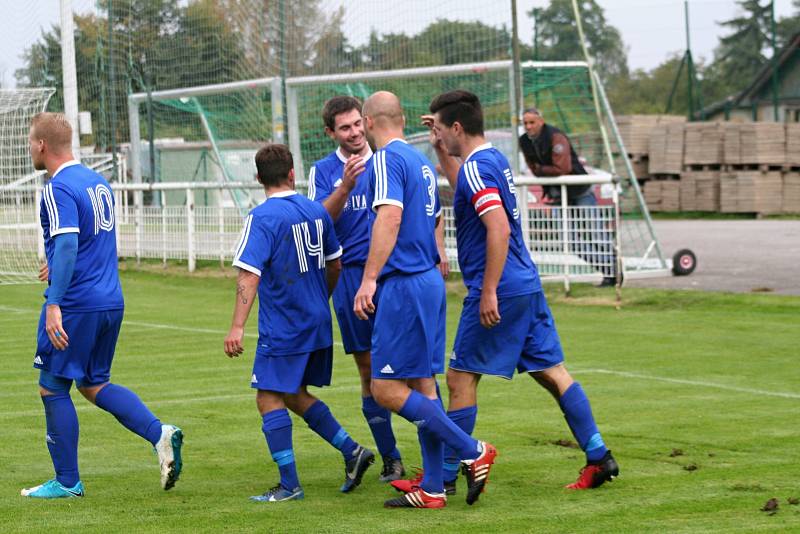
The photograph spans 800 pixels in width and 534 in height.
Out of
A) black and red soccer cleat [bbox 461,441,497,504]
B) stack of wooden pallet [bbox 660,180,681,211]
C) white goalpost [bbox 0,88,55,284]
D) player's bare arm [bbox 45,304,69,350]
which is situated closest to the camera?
black and red soccer cleat [bbox 461,441,497,504]

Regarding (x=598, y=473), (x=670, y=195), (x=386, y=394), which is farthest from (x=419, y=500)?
(x=670, y=195)

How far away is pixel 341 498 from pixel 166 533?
3.61 ft

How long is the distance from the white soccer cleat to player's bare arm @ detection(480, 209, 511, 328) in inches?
66.8

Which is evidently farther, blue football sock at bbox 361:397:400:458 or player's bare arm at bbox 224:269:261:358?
blue football sock at bbox 361:397:400:458

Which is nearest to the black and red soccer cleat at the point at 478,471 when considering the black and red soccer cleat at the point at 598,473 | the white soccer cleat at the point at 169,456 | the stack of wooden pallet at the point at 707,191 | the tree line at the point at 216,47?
the black and red soccer cleat at the point at 598,473

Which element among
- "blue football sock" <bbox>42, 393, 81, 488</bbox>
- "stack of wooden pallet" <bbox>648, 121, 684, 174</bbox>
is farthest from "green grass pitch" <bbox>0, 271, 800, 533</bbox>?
"stack of wooden pallet" <bbox>648, 121, 684, 174</bbox>

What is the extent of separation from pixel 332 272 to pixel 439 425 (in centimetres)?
110

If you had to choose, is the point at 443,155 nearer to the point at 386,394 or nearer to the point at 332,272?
the point at 332,272

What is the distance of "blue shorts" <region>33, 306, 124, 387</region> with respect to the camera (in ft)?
21.0

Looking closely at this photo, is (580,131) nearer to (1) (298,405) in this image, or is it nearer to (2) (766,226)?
(2) (766,226)

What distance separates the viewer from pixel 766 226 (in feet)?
86.7

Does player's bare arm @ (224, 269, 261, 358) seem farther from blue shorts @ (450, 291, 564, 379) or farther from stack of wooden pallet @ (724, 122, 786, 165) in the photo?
stack of wooden pallet @ (724, 122, 786, 165)

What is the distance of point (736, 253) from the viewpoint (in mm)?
20141

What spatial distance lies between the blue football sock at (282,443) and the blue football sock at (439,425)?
663 millimetres
